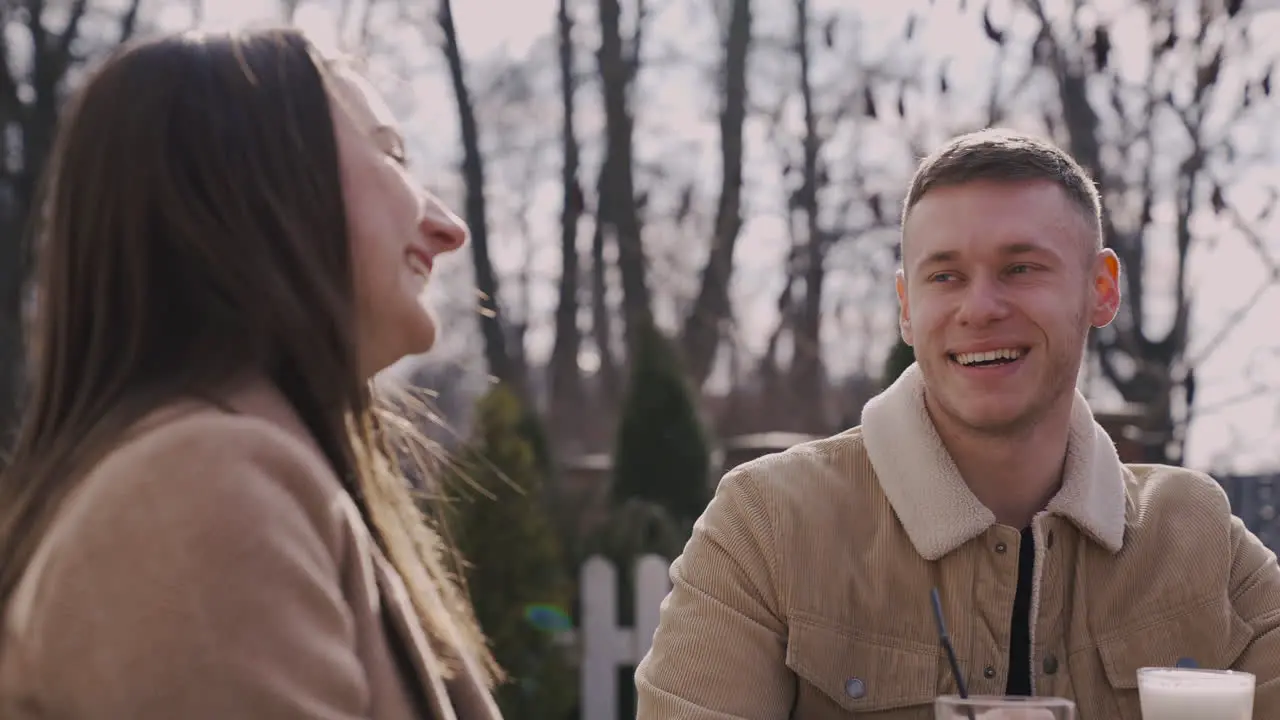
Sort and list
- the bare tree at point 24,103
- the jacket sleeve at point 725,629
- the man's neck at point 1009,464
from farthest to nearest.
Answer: the bare tree at point 24,103 → the man's neck at point 1009,464 → the jacket sleeve at point 725,629

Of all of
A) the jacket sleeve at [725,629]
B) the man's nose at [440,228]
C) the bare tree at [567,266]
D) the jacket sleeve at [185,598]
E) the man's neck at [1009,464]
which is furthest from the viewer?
the bare tree at [567,266]

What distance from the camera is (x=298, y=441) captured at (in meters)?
1.37

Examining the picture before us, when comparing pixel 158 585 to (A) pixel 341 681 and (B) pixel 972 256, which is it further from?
(B) pixel 972 256

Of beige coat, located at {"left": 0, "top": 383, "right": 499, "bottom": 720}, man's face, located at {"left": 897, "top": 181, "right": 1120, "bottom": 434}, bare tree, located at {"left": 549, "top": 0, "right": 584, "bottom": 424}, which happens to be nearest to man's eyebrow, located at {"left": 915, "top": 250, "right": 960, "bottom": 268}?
man's face, located at {"left": 897, "top": 181, "right": 1120, "bottom": 434}

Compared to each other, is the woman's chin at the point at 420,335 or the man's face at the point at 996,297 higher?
the woman's chin at the point at 420,335

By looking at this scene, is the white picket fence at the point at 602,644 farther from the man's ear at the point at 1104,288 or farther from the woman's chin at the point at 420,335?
the woman's chin at the point at 420,335

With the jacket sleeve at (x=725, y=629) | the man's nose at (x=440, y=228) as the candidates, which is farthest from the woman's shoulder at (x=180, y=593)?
the jacket sleeve at (x=725, y=629)

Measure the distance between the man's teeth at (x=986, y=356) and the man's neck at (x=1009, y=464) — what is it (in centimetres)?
12

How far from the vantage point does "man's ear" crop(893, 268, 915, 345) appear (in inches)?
106

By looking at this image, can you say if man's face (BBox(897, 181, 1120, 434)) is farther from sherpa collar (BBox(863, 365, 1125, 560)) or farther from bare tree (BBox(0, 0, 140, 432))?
bare tree (BBox(0, 0, 140, 432))

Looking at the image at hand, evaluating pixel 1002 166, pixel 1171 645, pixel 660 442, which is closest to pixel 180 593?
pixel 1002 166

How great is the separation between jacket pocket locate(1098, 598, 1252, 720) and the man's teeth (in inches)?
19.4

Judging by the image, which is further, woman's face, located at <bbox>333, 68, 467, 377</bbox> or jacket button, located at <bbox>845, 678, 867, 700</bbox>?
jacket button, located at <bbox>845, 678, 867, 700</bbox>

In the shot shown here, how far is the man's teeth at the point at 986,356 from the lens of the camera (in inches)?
101
